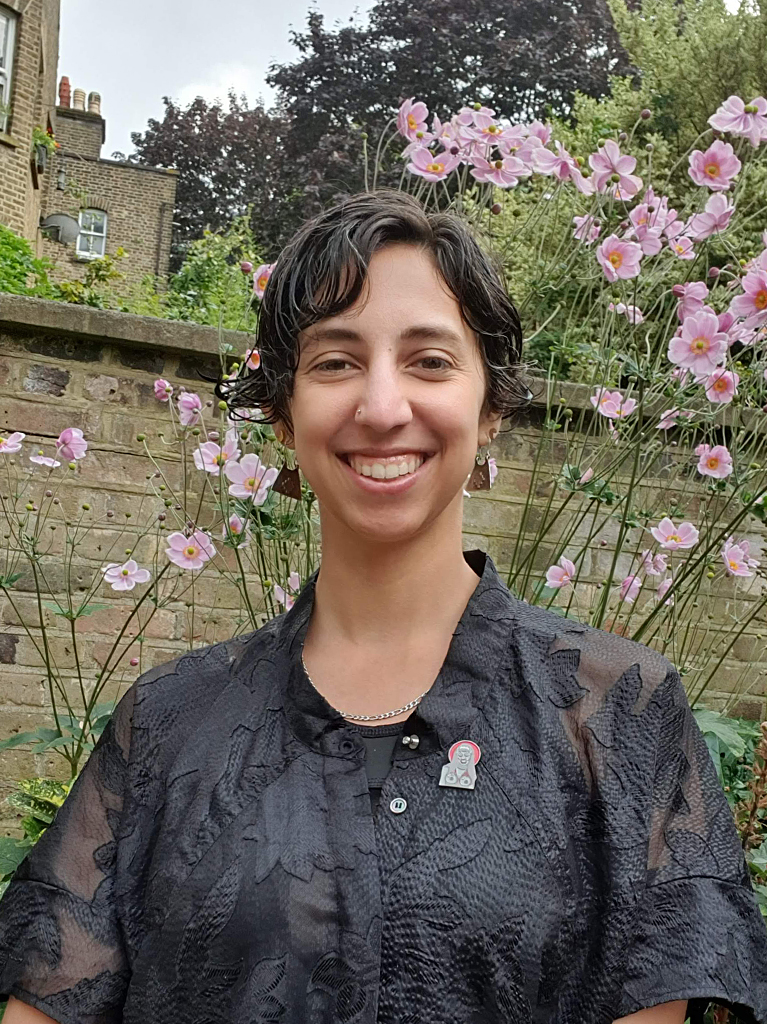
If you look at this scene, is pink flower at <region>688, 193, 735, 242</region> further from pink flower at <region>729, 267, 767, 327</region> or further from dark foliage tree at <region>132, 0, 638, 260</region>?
dark foliage tree at <region>132, 0, 638, 260</region>

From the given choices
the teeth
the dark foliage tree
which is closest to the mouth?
the teeth

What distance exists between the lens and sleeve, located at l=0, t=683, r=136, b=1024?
1292 mm

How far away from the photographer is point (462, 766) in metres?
1.25

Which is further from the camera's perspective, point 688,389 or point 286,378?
point 688,389

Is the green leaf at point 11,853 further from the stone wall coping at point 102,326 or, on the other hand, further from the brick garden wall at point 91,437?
the stone wall coping at point 102,326

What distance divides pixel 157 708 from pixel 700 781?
27.8 inches

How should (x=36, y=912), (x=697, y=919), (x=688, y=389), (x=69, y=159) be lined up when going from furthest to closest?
(x=69, y=159), (x=688, y=389), (x=36, y=912), (x=697, y=919)

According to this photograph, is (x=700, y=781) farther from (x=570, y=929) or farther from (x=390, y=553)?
(x=390, y=553)

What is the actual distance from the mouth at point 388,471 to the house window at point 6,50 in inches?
545

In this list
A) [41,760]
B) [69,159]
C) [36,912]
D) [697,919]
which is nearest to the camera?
[697,919]

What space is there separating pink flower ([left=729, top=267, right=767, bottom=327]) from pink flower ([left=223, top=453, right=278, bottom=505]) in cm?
114

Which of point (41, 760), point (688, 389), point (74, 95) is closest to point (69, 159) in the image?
point (74, 95)

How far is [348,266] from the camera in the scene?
1.33 meters

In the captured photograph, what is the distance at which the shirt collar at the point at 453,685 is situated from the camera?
4.21ft
